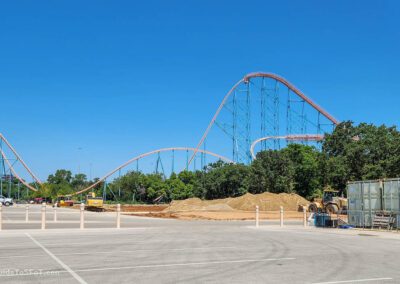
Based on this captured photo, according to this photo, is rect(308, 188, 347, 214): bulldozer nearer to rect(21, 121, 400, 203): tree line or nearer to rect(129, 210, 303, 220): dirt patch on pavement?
rect(129, 210, 303, 220): dirt patch on pavement

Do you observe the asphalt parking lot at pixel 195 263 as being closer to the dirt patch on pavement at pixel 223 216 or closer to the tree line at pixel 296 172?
the dirt patch on pavement at pixel 223 216

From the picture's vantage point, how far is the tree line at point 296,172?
167ft

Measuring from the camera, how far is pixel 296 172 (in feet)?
262

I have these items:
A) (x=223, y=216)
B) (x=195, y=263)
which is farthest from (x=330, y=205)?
(x=195, y=263)

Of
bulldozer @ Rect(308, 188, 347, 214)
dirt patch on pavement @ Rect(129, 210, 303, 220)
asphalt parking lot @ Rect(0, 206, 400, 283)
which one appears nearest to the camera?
asphalt parking lot @ Rect(0, 206, 400, 283)

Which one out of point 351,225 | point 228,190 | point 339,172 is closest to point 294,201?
point 339,172

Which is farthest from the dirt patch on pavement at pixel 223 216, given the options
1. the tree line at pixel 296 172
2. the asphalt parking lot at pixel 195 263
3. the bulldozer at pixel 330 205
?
the asphalt parking lot at pixel 195 263

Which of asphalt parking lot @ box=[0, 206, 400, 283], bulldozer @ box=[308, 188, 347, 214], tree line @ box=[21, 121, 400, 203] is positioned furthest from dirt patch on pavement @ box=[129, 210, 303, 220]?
asphalt parking lot @ box=[0, 206, 400, 283]

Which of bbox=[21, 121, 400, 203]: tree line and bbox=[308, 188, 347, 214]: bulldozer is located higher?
bbox=[21, 121, 400, 203]: tree line

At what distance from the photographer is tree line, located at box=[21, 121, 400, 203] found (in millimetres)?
51000

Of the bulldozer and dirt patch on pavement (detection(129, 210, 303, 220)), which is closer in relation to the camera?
dirt patch on pavement (detection(129, 210, 303, 220))

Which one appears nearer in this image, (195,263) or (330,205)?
(195,263)

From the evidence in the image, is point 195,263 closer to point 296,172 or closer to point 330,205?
point 330,205

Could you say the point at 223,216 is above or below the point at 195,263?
below
